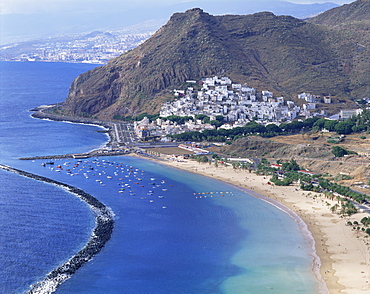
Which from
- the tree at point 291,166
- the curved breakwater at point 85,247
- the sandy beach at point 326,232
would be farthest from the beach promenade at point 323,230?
the curved breakwater at point 85,247

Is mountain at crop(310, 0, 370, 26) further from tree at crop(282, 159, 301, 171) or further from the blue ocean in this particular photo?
the blue ocean

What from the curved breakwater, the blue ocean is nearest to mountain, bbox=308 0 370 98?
the blue ocean

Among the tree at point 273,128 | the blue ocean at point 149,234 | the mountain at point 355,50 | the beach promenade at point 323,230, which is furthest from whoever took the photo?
the mountain at point 355,50

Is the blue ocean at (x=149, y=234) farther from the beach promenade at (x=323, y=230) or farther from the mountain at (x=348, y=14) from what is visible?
the mountain at (x=348, y=14)

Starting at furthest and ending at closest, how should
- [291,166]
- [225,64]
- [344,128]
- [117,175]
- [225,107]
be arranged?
[225,64] < [225,107] < [344,128] < [291,166] < [117,175]

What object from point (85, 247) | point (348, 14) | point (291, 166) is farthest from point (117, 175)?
point (348, 14)

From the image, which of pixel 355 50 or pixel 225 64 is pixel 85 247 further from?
pixel 355 50
